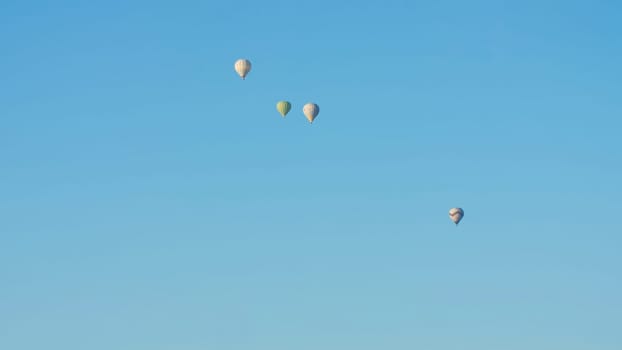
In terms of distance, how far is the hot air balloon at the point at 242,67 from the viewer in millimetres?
180250

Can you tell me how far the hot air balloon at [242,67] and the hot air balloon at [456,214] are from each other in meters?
33.2

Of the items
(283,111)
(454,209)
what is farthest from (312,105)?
(454,209)

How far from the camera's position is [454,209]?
18650cm

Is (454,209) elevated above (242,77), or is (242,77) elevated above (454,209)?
(242,77)

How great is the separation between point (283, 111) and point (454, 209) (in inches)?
1077

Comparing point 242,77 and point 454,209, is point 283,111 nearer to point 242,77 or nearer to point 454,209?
point 242,77

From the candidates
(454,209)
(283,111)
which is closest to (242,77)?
(283,111)

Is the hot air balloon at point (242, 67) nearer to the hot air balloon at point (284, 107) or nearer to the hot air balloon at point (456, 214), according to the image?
the hot air balloon at point (284, 107)

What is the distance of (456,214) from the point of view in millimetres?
185500

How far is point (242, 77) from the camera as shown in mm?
179625

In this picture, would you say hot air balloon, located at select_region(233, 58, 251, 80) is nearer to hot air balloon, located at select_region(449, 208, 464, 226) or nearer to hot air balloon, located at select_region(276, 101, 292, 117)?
hot air balloon, located at select_region(276, 101, 292, 117)

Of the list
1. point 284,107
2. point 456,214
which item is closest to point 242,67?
point 284,107

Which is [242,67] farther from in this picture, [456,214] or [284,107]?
[456,214]

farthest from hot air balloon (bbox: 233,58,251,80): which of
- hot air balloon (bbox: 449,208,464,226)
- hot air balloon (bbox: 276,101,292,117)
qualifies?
hot air balloon (bbox: 449,208,464,226)
